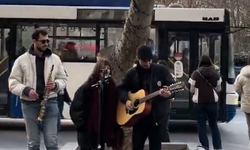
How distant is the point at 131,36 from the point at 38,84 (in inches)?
72.0

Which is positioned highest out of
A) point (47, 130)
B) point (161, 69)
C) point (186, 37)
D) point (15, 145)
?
point (186, 37)

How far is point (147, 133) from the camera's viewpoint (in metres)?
7.62

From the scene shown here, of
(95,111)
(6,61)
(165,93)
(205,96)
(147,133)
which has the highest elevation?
(6,61)

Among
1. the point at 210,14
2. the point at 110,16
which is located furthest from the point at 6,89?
the point at 210,14

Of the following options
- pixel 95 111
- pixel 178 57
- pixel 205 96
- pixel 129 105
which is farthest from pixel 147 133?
pixel 178 57

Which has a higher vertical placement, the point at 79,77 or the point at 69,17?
the point at 69,17

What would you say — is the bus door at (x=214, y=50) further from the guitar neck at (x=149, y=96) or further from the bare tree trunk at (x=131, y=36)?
the guitar neck at (x=149, y=96)

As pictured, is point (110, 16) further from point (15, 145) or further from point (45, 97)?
point (45, 97)

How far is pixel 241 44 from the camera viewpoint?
42.3 meters

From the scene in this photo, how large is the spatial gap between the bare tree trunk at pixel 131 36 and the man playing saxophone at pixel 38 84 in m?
1.47

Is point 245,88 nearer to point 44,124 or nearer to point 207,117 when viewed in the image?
point 207,117

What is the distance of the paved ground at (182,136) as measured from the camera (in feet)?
40.9

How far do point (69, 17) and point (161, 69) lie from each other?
705cm

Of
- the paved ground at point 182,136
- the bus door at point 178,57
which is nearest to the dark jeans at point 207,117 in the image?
the paved ground at point 182,136
